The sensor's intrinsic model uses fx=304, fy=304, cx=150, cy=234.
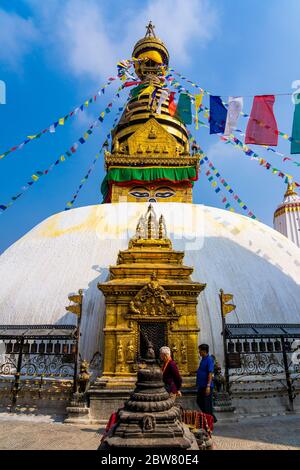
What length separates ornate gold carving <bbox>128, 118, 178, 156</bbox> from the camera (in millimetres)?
16844

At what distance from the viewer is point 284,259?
390 inches

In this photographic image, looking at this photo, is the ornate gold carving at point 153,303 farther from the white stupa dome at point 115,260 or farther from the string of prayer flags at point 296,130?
the string of prayer flags at point 296,130

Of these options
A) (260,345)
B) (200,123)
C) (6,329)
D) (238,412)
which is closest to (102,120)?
(200,123)

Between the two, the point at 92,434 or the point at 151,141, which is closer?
the point at 92,434

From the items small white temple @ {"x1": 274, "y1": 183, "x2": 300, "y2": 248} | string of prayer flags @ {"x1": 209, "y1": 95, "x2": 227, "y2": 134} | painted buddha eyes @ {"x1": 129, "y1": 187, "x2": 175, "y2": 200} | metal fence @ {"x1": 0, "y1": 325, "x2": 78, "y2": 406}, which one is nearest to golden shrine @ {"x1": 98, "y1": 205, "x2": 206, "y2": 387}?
metal fence @ {"x1": 0, "y1": 325, "x2": 78, "y2": 406}

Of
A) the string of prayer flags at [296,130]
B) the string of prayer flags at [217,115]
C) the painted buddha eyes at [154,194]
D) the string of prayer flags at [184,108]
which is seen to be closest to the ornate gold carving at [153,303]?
the string of prayer flags at [296,130]

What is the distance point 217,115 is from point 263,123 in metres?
1.51

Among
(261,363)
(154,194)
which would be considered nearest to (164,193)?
(154,194)

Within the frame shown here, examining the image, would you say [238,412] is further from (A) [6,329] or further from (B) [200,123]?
(B) [200,123]

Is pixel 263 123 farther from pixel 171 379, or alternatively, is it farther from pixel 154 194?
pixel 154 194

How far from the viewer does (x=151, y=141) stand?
17.2 meters

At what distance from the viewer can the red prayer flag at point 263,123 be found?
28.4ft

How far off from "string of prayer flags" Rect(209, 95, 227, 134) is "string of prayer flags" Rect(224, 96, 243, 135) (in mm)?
176

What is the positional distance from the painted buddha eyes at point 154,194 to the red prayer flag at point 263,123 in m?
7.60
